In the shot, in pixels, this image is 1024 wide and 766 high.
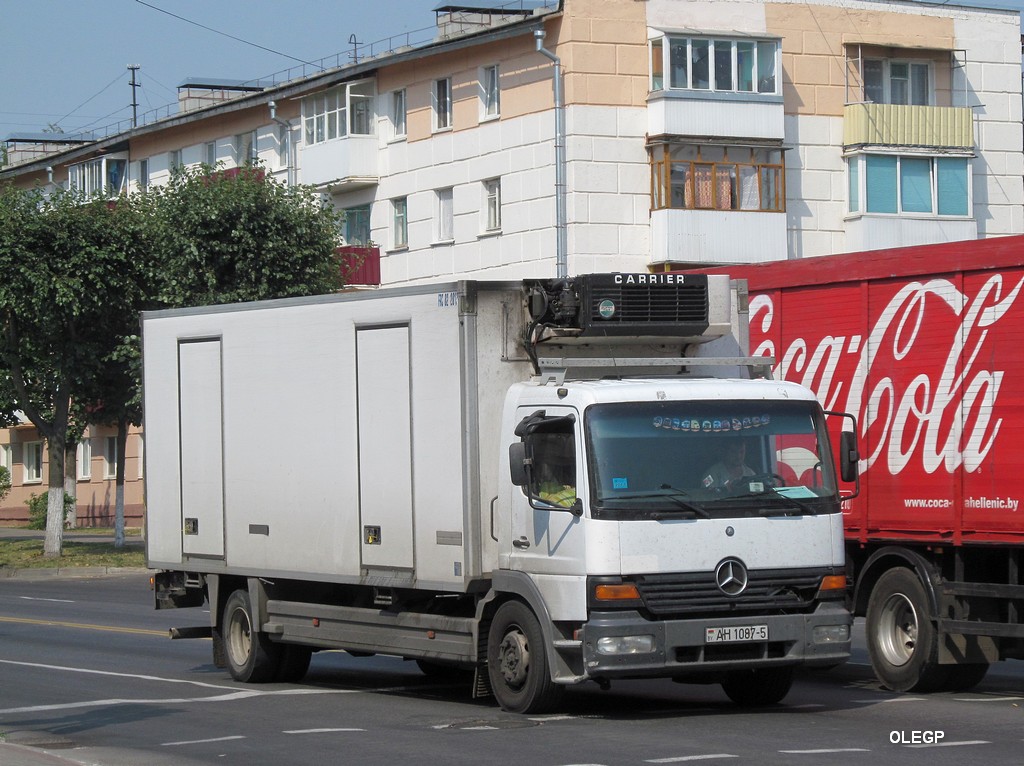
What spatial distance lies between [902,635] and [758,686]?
148cm

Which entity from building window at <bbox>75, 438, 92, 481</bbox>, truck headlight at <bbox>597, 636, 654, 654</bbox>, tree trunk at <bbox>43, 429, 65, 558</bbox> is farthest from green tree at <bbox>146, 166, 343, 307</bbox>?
building window at <bbox>75, 438, 92, 481</bbox>

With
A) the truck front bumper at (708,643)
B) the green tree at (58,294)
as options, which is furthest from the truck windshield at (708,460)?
the green tree at (58,294)

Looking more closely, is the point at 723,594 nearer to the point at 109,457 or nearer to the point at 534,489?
the point at 534,489

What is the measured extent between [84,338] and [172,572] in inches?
925

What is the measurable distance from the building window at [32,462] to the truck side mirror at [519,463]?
197ft

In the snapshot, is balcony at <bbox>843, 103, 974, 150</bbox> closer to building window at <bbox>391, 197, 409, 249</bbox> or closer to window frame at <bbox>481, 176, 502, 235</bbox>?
window frame at <bbox>481, 176, 502, 235</bbox>

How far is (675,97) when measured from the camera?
40.8m

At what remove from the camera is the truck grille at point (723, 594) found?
35.9 feet

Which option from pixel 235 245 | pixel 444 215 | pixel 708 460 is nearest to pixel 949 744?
pixel 708 460

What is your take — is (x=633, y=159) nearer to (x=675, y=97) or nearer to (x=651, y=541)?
(x=675, y=97)

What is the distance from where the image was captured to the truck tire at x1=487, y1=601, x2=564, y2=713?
36.9 feet

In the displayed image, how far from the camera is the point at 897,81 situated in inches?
1763

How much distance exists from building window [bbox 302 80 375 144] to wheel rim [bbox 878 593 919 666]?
36.0 meters

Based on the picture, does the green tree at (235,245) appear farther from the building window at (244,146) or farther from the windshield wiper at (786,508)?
the windshield wiper at (786,508)
